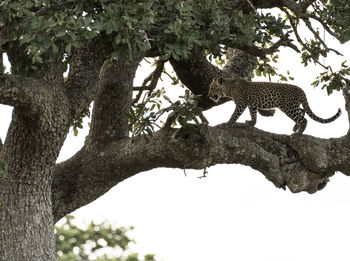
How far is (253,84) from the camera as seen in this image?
9.45 meters

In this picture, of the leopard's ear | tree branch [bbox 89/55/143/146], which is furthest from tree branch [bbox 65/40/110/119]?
the leopard's ear

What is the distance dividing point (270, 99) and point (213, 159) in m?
1.31

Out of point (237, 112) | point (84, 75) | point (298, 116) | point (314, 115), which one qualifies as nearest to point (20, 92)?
point (84, 75)

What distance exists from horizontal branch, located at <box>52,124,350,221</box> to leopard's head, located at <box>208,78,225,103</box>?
43.6 inches

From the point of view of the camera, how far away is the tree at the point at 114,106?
6.57 metres

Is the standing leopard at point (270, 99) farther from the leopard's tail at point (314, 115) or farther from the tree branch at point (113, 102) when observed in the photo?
the tree branch at point (113, 102)

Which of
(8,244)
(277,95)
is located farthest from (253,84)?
(8,244)

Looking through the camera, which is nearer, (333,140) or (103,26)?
(103,26)

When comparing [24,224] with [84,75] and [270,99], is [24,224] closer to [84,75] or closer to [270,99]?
[84,75]

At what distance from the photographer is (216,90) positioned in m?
9.88

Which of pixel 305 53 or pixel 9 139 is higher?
pixel 305 53

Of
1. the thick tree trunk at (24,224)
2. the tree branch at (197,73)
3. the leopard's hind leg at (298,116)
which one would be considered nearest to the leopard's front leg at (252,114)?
the leopard's hind leg at (298,116)

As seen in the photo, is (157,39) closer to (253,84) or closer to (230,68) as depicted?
(253,84)

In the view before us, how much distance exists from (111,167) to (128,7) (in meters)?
2.87
